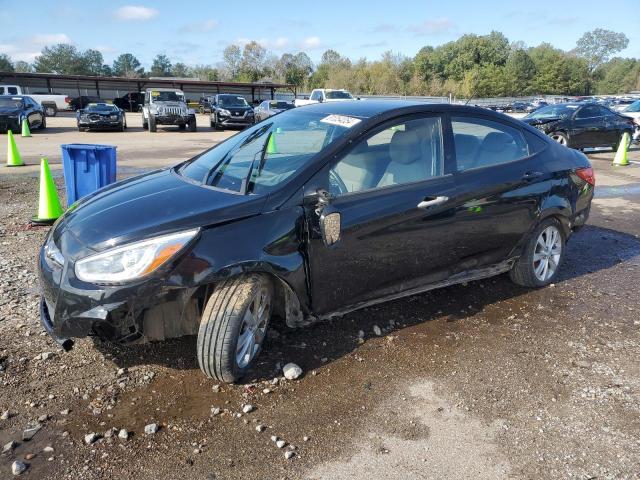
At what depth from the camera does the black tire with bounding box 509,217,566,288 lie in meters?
4.63

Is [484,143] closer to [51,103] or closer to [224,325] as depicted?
[224,325]

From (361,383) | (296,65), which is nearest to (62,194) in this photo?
(361,383)

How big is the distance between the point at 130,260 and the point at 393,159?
1962mm

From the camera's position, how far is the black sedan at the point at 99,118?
875 inches

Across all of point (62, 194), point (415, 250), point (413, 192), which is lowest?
point (62, 194)

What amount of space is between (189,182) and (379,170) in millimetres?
1357

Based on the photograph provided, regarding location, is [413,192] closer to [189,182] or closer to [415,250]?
[415,250]

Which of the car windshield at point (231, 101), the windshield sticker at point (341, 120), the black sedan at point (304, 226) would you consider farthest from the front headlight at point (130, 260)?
the car windshield at point (231, 101)

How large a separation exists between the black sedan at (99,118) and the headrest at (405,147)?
21.3 m

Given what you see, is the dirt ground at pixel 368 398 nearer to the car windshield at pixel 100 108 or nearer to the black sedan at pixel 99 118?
the black sedan at pixel 99 118

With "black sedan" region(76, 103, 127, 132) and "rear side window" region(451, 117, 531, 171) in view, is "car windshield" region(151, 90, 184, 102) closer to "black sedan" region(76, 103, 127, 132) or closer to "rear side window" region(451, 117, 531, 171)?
"black sedan" region(76, 103, 127, 132)

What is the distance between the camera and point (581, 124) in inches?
569

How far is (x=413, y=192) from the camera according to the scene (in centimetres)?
374

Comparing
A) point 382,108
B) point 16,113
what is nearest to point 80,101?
point 16,113
